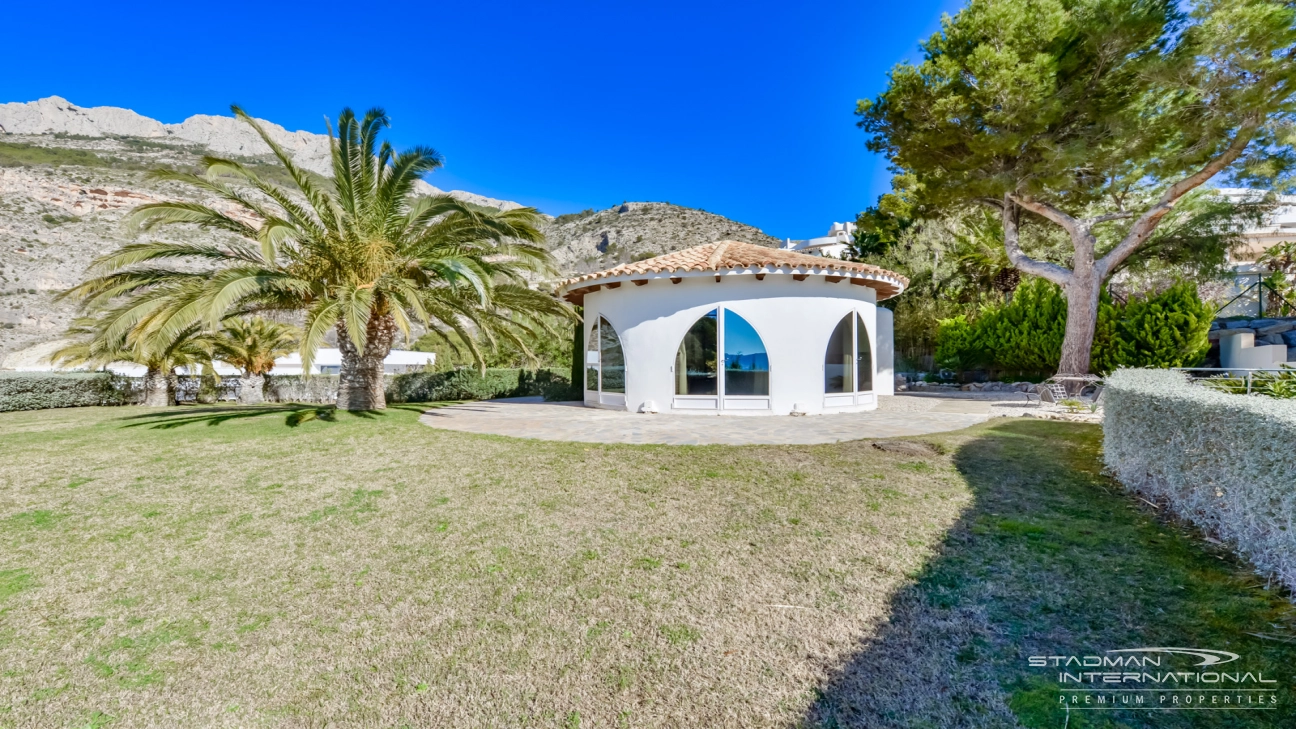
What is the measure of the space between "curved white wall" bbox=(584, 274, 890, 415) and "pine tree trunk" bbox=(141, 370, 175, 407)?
629 inches

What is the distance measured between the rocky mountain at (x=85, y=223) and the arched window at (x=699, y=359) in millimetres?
19955

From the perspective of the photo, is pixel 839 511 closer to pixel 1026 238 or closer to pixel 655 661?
pixel 655 661

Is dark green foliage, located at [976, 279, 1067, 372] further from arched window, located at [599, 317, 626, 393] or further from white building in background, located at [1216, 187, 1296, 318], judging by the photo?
arched window, located at [599, 317, 626, 393]

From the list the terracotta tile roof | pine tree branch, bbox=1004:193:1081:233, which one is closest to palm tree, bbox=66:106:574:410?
the terracotta tile roof

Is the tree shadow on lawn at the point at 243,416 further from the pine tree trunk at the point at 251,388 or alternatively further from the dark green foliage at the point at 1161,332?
the dark green foliage at the point at 1161,332

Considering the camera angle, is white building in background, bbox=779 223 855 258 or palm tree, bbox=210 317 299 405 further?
white building in background, bbox=779 223 855 258

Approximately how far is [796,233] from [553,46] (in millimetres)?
45896

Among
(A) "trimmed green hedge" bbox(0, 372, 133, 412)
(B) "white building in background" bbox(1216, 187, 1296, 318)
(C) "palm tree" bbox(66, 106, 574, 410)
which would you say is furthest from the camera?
(B) "white building in background" bbox(1216, 187, 1296, 318)

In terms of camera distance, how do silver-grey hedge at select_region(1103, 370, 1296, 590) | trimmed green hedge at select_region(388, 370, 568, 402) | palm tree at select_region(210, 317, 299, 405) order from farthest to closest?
palm tree at select_region(210, 317, 299, 405), trimmed green hedge at select_region(388, 370, 568, 402), silver-grey hedge at select_region(1103, 370, 1296, 590)

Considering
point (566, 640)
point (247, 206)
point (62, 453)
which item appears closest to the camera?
point (566, 640)

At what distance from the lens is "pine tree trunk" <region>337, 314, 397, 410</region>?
12023mm

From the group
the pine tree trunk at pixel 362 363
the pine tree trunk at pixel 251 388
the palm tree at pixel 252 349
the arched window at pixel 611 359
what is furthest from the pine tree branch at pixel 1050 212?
the pine tree trunk at pixel 251 388

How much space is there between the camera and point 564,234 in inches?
2443

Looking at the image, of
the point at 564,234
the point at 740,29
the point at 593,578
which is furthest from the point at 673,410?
the point at 564,234
